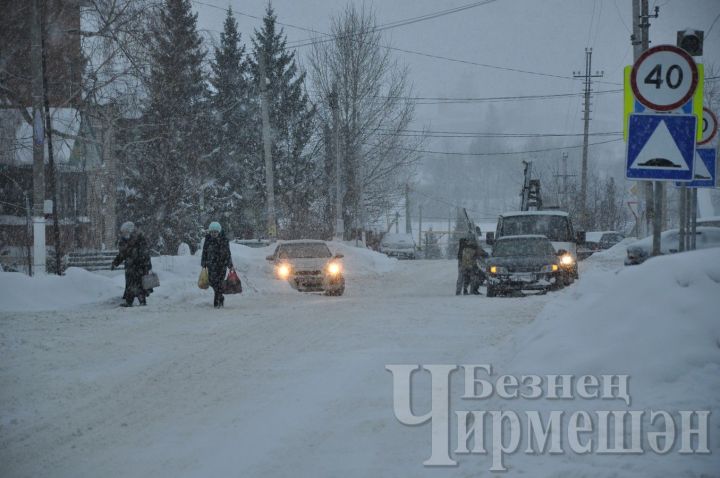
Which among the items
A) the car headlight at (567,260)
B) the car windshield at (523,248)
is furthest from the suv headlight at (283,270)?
the car headlight at (567,260)

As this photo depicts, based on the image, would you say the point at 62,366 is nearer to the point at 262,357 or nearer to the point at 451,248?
the point at 262,357

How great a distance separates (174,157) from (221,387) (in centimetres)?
3759

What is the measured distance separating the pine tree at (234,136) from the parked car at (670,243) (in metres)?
30.8

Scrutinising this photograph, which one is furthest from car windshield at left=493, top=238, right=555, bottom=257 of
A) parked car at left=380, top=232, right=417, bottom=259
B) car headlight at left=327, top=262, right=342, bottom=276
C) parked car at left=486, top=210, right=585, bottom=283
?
parked car at left=380, top=232, right=417, bottom=259

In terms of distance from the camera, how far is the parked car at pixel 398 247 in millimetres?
52156

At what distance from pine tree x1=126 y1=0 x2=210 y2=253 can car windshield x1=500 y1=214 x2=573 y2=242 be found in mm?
22640

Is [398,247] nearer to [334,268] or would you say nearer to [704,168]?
[334,268]

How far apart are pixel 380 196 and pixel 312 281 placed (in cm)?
3176

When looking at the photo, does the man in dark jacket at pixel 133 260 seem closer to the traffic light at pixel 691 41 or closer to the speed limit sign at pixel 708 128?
the speed limit sign at pixel 708 128

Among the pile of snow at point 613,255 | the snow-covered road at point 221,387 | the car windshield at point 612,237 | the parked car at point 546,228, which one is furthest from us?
the car windshield at point 612,237

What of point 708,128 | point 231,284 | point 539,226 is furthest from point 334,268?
point 708,128

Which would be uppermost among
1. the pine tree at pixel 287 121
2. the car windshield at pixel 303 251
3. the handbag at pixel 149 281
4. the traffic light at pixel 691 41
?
the pine tree at pixel 287 121

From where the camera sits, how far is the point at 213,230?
15898 millimetres

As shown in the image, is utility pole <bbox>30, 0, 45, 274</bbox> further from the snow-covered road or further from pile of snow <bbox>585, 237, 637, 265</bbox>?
pile of snow <bbox>585, 237, 637, 265</bbox>
